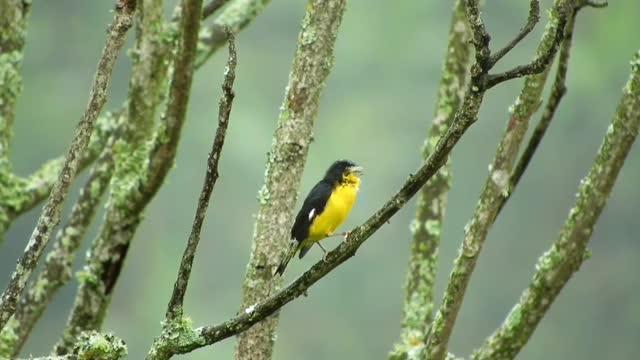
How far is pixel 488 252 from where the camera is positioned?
36812 mm

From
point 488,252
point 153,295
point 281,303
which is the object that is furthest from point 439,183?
point 153,295

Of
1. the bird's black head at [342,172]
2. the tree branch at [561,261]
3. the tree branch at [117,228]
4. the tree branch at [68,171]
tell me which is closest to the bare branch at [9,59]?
the tree branch at [117,228]

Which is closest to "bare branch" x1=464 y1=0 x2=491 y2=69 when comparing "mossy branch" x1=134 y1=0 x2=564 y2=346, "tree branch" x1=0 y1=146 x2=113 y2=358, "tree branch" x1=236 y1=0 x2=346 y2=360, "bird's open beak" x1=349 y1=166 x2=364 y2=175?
"mossy branch" x1=134 y1=0 x2=564 y2=346

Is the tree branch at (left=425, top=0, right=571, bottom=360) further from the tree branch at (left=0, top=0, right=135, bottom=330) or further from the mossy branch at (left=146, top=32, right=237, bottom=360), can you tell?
the tree branch at (left=0, top=0, right=135, bottom=330)

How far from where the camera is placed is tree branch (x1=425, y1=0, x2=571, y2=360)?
678 cm

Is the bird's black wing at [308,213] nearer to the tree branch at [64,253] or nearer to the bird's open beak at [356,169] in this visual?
the bird's open beak at [356,169]

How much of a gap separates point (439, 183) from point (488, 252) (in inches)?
1127

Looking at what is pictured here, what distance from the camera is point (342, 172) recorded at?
7.39 meters

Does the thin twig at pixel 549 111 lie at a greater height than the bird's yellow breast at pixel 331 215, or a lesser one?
greater

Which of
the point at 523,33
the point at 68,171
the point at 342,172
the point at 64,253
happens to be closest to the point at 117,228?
the point at 64,253

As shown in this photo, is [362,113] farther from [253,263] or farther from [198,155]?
[253,263]

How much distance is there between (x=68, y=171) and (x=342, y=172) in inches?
104

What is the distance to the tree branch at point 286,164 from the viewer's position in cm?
678

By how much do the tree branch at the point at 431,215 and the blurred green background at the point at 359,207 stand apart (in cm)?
2448
